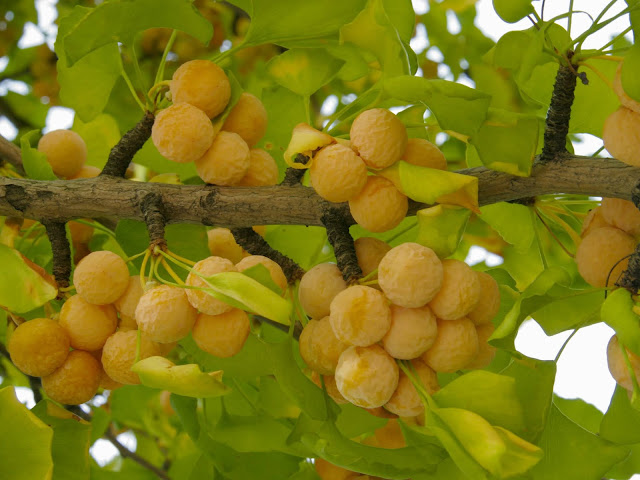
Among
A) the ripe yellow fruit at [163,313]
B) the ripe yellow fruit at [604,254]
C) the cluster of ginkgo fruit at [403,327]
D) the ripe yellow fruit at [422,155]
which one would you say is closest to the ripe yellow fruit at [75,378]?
the ripe yellow fruit at [163,313]

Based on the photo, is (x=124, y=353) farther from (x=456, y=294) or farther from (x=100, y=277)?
(x=456, y=294)

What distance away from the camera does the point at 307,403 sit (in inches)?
23.0

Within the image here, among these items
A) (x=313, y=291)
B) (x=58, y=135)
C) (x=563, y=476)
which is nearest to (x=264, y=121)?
(x=313, y=291)

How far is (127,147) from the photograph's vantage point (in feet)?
2.43

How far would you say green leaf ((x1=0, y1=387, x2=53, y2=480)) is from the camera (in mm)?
608

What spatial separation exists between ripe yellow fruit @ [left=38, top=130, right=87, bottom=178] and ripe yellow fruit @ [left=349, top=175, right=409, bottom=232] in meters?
0.45

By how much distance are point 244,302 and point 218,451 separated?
380mm

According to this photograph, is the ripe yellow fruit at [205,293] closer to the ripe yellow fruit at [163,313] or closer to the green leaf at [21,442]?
the ripe yellow fruit at [163,313]

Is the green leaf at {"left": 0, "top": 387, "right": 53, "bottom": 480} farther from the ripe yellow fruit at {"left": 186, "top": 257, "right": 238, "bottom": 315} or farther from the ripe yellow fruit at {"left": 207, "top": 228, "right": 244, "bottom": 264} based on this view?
the ripe yellow fruit at {"left": 207, "top": 228, "right": 244, "bottom": 264}

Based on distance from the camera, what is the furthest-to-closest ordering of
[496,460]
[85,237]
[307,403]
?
[85,237] < [307,403] < [496,460]

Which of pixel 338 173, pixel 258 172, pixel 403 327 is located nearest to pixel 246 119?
pixel 258 172

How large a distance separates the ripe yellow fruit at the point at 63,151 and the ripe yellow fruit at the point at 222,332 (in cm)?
40

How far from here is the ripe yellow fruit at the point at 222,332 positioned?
1.90 feet

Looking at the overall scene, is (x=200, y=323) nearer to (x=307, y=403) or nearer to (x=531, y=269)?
(x=307, y=403)
